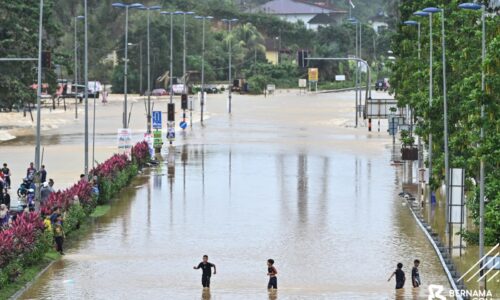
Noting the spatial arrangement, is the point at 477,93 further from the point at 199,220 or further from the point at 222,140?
the point at 222,140

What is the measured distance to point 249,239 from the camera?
143 feet

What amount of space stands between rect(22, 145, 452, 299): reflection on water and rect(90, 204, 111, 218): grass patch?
1.45 feet

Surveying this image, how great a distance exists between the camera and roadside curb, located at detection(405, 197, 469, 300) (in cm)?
3412

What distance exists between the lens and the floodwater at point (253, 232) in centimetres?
3462

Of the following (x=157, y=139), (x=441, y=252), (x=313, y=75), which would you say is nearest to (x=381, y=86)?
(x=313, y=75)

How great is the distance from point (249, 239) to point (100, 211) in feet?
31.0

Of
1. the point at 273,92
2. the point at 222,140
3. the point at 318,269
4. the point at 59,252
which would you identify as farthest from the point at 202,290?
the point at 273,92

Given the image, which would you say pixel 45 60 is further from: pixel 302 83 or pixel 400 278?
→ pixel 302 83

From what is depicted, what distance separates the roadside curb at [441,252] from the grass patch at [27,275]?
11.3 m

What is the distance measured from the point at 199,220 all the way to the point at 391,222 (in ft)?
23.6

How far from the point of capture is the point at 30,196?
1953 inches

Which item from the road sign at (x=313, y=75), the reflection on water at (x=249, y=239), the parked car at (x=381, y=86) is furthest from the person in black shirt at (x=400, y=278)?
the road sign at (x=313, y=75)

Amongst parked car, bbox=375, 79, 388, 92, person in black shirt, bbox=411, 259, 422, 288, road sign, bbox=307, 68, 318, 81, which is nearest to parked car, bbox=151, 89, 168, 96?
road sign, bbox=307, 68, 318, 81

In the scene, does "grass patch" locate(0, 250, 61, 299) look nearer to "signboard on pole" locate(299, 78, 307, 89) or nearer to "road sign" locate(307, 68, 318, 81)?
"signboard on pole" locate(299, 78, 307, 89)
